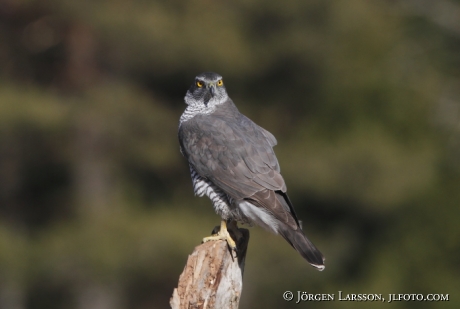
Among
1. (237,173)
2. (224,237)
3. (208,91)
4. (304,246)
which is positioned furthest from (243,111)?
(304,246)

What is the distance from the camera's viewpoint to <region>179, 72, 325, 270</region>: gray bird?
483 cm

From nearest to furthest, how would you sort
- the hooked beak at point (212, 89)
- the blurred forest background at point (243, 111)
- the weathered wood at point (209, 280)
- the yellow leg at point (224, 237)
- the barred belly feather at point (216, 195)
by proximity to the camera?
the weathered wood at point (209, 280)
the yellow leg at point (224, 237)
the barred belly feather at point (216, 195)
the hooked beak at point (212, 89)
the blurred forest background at point (243, 111)

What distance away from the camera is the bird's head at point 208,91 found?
5688mm

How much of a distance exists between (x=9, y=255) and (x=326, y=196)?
5.60m

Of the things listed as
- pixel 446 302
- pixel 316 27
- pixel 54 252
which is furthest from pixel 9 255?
pixel 446 302

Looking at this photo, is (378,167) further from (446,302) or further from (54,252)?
(54,252)

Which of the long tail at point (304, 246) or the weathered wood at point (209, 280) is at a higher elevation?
the long tail at point (304, 246)

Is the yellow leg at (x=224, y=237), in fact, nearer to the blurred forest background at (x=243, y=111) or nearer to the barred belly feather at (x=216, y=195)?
the barred belly feather at (x=216, y=195)

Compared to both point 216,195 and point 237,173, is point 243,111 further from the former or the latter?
point 237,173

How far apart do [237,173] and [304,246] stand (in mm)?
→ 774

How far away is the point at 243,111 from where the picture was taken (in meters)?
13.3

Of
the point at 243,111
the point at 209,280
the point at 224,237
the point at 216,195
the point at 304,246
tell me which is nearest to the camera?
the point at 209,280

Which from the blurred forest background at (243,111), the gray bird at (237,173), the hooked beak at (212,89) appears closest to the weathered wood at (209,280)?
the gray bird at (237,173)

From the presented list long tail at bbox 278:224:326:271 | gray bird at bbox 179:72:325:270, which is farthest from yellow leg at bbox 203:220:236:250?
long tail at bbox 278:224:326:271
